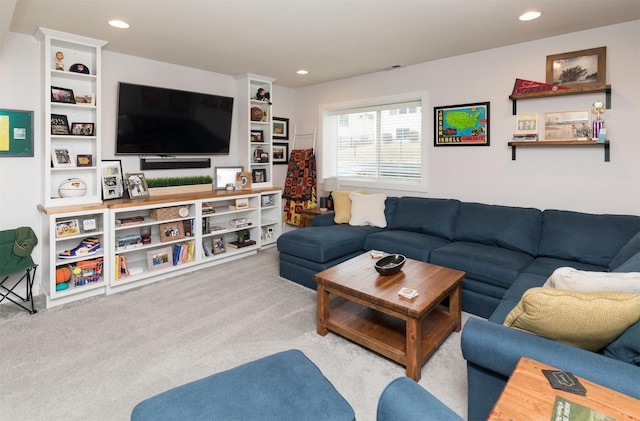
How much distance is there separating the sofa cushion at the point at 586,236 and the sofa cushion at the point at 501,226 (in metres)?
0.10

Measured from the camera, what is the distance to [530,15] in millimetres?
2766

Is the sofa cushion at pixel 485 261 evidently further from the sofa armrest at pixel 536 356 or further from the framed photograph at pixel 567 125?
the sofa armrest at pixel 536 356

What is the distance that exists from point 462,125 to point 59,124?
13.3ft

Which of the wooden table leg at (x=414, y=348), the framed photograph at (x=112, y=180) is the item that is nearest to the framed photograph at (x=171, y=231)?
the framed photograph at (x=112, y=180)

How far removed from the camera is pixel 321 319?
2.60 meters

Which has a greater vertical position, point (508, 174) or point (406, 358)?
point (508, 174)

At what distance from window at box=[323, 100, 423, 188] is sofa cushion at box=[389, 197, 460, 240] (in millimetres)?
462

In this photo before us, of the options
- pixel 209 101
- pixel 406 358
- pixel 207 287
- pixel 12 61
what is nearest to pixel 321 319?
pixel 406 358

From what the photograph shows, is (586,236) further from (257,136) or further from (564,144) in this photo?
(257,136)

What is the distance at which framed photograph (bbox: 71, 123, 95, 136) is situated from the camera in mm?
3379

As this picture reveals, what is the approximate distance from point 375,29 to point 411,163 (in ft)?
6.19

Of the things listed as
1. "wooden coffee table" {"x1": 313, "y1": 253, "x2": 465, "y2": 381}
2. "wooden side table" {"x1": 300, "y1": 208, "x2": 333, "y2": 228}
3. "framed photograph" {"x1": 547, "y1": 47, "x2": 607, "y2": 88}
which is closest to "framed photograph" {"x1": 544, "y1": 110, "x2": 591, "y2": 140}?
"framed photograph" {"x1": 547, "y1": 47, "x2": 607, "y2": 88}

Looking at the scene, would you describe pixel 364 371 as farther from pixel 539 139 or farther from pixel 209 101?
pixel 209 101

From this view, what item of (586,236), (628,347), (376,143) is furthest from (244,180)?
(628,347)
